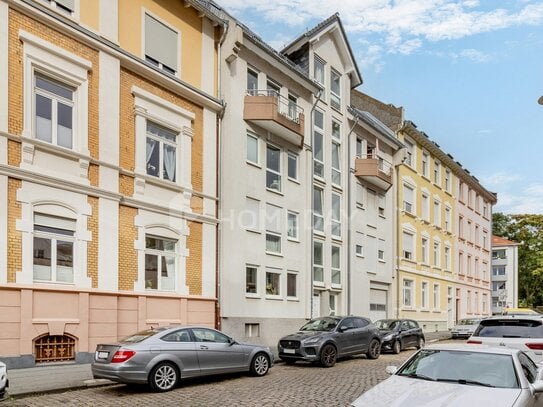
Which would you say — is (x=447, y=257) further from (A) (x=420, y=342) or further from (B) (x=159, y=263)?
(B) (x=159, y=263)

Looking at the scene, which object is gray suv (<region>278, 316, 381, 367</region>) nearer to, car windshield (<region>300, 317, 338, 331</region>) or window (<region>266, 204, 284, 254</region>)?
car windshield (<region>300, 317, 338, 331</region>)

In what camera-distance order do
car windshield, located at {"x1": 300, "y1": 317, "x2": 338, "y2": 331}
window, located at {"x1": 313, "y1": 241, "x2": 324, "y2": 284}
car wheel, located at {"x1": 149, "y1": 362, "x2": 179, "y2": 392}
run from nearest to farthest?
1. car wheel, located at {"x1": 149, "y1": 362, "x2": 179, "y2": 392}
2. car windshield, located at {"x1": 300, "y1": 317, "x2": 338, "y2": 331}
3. window, located at {"x1": 313, "y1": 241, "x2": 324, "y2": 284}

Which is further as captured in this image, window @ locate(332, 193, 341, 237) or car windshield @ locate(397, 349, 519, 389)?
window @ locate(332, 193, 341, 237)

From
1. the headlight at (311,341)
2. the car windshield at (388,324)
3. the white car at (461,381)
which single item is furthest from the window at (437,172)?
the white car at (461,381)

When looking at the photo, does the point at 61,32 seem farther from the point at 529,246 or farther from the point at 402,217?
the point at 529,246

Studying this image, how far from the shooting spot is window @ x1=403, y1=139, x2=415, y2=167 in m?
35.8

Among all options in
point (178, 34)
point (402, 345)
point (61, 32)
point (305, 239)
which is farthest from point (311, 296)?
point (61, 32)

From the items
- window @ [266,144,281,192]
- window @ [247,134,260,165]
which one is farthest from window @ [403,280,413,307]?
window @ [247,134,260,165]

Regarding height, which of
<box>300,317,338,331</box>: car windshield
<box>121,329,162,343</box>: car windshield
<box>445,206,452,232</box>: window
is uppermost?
<box>445,206,452,232</box>: window

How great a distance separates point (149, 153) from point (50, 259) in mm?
4984

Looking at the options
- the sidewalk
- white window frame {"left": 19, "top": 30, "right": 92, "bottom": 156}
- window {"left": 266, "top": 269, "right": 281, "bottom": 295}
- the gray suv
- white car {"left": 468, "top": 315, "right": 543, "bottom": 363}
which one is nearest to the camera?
white car {"left": 468, "top": 315, "right": 543, "bottom": 363}

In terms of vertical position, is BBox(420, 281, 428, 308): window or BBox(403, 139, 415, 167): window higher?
BBox(403, 139, 415, 167): window

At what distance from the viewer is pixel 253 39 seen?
21.4 metres

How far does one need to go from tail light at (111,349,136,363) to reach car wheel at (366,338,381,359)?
9.86m
